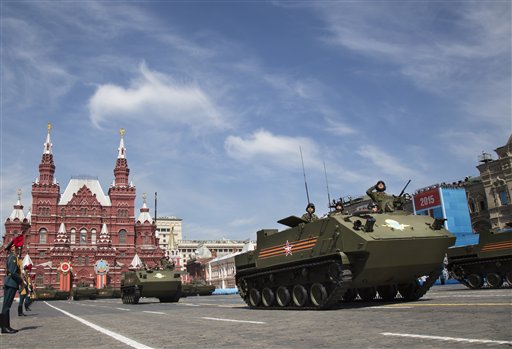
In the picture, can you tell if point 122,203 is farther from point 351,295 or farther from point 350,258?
point 350,258

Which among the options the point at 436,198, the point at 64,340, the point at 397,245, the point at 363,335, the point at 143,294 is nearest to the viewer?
the point at 363,335

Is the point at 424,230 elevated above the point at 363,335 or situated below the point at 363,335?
above

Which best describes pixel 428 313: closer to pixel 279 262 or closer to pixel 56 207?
pixel 279 262

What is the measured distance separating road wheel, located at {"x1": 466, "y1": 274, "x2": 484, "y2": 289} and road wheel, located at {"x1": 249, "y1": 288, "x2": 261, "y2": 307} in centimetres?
997

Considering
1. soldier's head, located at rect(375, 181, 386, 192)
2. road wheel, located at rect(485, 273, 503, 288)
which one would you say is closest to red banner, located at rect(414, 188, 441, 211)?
road wheel, located at rect(485, 273, 503, 288)

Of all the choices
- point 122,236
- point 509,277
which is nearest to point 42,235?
point 122,236

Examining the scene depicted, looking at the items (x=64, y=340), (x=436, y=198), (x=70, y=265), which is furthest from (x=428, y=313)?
(x=70, y=265)

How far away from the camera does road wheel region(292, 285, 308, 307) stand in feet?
43.3

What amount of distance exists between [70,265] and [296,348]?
8404cm

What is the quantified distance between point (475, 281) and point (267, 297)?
394 inches

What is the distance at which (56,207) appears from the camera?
294 ft

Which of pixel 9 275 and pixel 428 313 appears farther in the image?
pixel 9 275

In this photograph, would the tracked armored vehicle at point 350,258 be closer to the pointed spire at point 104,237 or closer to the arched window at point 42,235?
the pointed spire at point 104,237

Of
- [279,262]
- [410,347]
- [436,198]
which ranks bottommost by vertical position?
[410,347]
